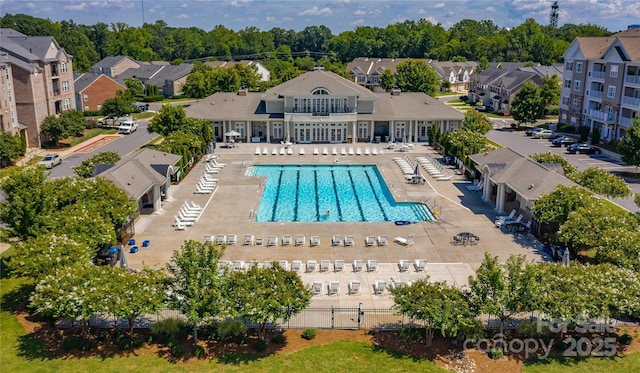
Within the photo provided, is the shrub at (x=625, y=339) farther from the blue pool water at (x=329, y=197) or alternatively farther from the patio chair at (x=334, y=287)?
the blue pool water at (x=329, y=197)

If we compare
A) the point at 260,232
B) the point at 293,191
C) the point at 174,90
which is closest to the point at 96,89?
the point at 174,90

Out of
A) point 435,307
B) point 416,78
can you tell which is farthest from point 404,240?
point 416,78

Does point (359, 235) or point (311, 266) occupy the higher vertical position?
point (311, 266)

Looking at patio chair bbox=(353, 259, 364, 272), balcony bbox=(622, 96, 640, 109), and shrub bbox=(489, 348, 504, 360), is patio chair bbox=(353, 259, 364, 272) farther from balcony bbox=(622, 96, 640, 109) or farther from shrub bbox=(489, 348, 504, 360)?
balcony bbox=(622, 96, 640, 109)

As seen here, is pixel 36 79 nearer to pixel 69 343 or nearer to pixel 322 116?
pixel 322 116

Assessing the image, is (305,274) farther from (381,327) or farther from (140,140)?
(140,140)

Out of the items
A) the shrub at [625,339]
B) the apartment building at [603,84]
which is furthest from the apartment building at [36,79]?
the apartment building at [603,84]
